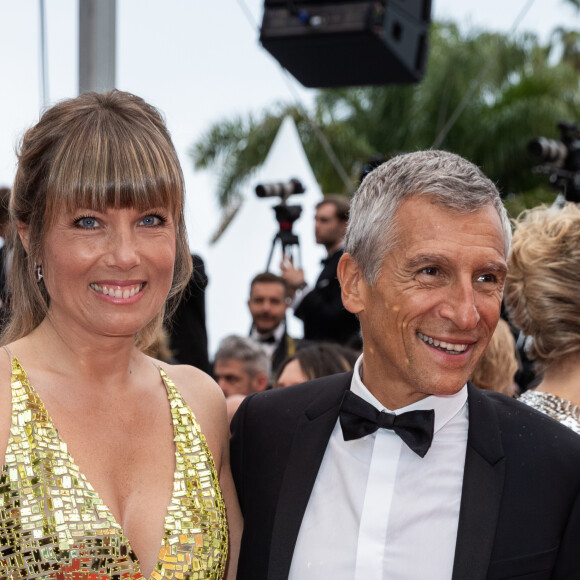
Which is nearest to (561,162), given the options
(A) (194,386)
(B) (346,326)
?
(B) (346,326)

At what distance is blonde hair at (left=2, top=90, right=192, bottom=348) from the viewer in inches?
85.0

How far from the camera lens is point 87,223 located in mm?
2188

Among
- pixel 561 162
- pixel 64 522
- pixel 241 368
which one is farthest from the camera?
pixel 241 368

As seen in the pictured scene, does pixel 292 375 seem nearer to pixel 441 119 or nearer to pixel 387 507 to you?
pixel 387 507

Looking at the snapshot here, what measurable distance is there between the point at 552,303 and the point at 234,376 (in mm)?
3340

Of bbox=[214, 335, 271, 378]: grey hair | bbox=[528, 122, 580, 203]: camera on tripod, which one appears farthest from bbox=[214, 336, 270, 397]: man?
bbox=[528, 122, 580, 203]: camera on tripod

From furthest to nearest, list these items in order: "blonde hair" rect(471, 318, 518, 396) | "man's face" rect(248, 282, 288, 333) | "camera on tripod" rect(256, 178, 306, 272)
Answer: "man's face" rect(248, 282, 288, 333), "camera on tripod" rect(256, 178, 306, 272), "blonde hair" rect(471, 318, 518, 396)

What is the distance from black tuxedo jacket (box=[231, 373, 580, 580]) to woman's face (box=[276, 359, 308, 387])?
1.65 m

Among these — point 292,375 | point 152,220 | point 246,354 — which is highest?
point 152,220

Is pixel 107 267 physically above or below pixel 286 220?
above

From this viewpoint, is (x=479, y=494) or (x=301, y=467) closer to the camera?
(x=479, y=494)

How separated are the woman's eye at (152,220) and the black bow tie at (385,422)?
2.16 ft

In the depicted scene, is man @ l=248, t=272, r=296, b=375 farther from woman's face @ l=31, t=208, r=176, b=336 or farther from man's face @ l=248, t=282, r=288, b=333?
woman's face @ l=31, t=208, r=176, b=336

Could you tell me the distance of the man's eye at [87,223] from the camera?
7.15ft
